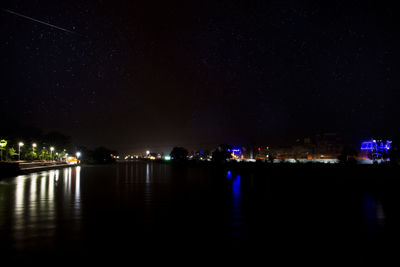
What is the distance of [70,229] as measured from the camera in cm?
839

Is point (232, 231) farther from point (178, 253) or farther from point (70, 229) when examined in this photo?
point (70, 229)

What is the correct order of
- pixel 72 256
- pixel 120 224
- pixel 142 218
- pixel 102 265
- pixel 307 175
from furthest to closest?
pixel 307 175
pixel 142 218
pixel 120 224
pixel 72 256
pixel 102 265

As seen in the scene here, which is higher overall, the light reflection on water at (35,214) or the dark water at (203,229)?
the light reflection on water at (35,214)

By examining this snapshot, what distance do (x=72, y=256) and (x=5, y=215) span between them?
17.5ft

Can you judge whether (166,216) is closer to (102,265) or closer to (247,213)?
(247,213)

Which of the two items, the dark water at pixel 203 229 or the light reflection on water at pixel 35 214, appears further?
the light reflection on water at pixel 35 214

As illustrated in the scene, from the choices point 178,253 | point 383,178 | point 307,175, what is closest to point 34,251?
point 178,253

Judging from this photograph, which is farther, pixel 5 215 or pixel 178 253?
pixel 5 215

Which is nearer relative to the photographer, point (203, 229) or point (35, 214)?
point (203, 229)

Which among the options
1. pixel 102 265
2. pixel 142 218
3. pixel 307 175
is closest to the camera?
pixel 102 265

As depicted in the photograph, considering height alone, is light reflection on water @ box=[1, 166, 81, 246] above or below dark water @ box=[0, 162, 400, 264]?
above

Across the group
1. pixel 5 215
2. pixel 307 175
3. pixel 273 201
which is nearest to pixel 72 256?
pixel 5 215

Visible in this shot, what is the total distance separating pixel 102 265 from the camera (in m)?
5.65

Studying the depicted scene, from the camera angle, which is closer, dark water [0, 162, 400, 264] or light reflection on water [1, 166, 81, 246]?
dark water [0, 162, 400, 264]
